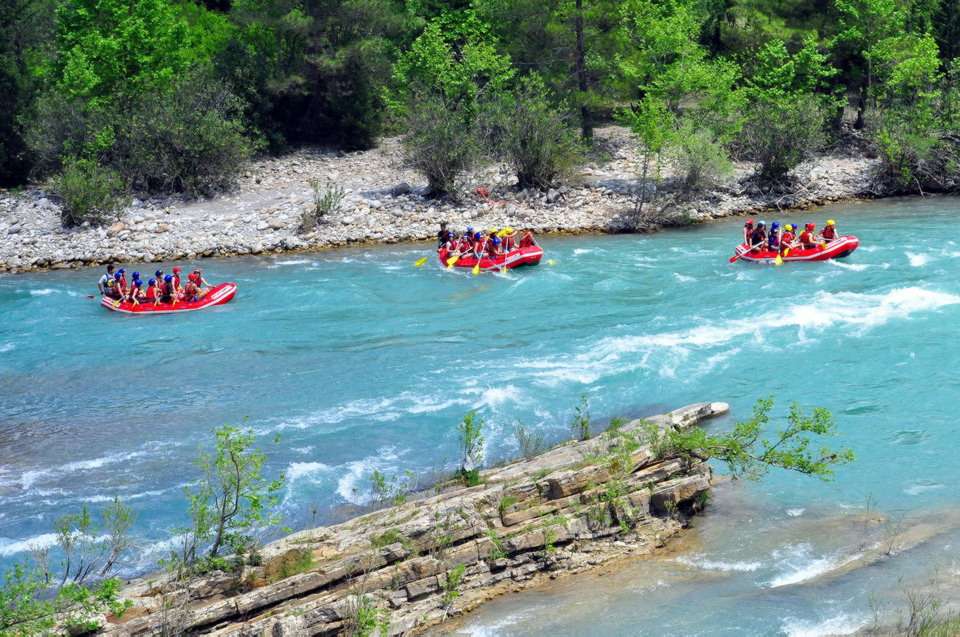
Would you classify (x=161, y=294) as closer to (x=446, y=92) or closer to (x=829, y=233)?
(x=446, y=92)

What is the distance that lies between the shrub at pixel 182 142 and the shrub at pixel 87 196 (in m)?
1.99

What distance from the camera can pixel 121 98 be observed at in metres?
37.1

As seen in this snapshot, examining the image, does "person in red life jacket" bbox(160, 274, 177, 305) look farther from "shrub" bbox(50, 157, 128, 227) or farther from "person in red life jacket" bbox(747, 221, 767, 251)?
"person in red life jacket" bbox(747, 221, 767, 251)

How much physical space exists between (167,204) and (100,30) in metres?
8.35

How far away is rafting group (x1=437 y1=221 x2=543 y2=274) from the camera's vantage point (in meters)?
27.5

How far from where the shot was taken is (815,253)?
2719 cm

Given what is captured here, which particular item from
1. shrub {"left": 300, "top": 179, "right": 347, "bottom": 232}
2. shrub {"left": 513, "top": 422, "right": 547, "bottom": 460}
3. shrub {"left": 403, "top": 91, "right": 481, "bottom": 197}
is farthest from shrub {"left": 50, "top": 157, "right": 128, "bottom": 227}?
shrub {"left": 513, "top": 422, "right": 547, "bottom": 460}

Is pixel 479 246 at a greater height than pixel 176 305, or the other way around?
pixel 479 246

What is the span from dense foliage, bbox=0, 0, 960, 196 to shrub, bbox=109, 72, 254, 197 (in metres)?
0.07

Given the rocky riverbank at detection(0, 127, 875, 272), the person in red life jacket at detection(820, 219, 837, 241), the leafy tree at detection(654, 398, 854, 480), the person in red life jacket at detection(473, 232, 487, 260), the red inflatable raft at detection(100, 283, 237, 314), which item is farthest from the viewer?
the rocky riverbank at detection(0, 127, 875, 272)

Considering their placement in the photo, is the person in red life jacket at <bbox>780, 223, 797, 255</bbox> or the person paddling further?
the person in red life jacket at <bbox>780, 223, 797, 255</bbox>

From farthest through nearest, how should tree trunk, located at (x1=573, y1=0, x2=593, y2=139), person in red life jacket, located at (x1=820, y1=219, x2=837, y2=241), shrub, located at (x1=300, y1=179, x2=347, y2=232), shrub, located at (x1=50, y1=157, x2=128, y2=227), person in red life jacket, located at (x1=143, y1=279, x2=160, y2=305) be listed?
tree trunk, located at (x1=573, y1=0, x2=593, y2=139)
shrub, located at (x1=300, y1=179, x2=347, y2=232)
shrub, located at (x1=50, y1=157, x2=128, y2=227)
person in red life jacket, located at (x1=820, y1=219, x2=837, y2=241)
person in red life jacket, located at (x1=143, y1=279, x2=160, y2=305)

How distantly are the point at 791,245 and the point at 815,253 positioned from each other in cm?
66

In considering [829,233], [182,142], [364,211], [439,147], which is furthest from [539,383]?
[182,142]
